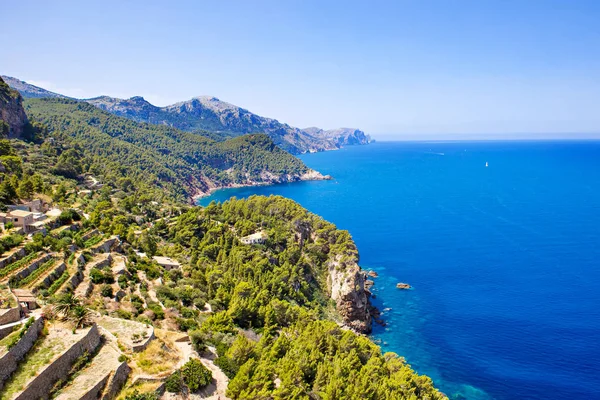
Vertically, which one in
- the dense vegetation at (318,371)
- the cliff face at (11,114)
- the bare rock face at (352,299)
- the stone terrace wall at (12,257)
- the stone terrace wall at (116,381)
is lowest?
the bare rock face at (352,299)

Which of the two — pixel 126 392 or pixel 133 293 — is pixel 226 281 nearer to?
pixel 133 293

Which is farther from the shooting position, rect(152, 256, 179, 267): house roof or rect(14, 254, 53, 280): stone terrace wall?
rect(152, 256, 179, 267): house roof

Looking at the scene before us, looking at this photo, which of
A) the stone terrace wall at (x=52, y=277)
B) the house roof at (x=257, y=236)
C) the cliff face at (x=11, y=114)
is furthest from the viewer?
the cliff face at (x=11, y=114)

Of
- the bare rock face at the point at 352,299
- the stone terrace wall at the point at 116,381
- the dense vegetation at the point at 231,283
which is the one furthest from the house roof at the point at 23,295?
the bare rock face at the point at 352,299

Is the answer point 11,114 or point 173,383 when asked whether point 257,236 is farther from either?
point 11,114

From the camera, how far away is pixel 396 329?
56.1 metres

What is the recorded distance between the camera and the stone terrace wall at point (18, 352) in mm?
18453

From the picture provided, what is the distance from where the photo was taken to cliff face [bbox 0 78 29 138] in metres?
83.6

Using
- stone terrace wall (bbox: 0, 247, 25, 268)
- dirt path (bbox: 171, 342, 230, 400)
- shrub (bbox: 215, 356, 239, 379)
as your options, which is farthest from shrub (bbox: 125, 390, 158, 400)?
stone terrace wall (bbox: 0, 247, 25, 268)

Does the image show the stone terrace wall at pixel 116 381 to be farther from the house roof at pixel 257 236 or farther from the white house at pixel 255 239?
the house roof at pixel 257 236

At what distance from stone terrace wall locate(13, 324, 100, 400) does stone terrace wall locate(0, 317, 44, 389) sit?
1.31 metres

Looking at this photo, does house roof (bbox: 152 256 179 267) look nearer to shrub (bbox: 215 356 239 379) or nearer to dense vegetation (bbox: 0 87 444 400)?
→ dense vegetation (bbox: 0 87 444 400)

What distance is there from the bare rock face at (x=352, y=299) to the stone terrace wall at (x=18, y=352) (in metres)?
42.8

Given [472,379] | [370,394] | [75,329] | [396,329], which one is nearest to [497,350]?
[472,379]
